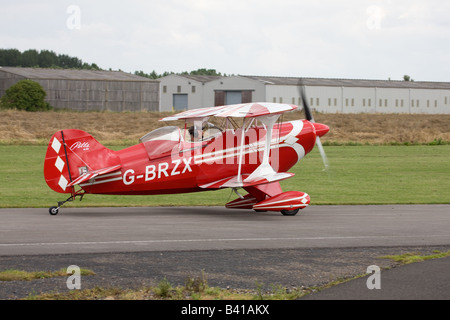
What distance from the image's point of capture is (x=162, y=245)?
44.9 ft

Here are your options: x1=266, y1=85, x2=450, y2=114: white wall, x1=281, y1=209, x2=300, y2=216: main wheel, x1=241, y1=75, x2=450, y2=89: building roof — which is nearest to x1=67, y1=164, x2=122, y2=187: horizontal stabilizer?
x1=281, y1=209, x2=300, y2=216: main wheel

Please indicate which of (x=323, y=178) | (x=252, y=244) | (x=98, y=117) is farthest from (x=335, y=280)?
(x=98, y=117)

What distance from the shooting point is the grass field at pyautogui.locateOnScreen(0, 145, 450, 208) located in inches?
925

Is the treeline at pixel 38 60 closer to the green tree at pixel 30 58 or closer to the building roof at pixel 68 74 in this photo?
the green tree at pixel 30 58

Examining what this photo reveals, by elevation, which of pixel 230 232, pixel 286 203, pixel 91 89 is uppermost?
pixel 91 89

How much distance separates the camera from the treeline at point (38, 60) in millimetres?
130500

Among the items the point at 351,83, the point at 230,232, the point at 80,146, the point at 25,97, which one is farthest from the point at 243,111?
the point at 351,83

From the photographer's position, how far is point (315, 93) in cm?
8569

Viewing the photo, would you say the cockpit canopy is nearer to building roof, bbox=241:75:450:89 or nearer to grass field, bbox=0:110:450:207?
grass field, bbox=0:110:450:207

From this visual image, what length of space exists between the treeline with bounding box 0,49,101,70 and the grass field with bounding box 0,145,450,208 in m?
87.0

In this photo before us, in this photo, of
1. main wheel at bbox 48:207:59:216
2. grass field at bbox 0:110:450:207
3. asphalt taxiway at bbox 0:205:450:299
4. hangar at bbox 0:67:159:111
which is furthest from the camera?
hangar at bbox 0:67:159:111

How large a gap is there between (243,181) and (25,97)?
58680mm

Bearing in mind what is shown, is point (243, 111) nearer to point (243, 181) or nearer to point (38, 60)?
point (243, 181)

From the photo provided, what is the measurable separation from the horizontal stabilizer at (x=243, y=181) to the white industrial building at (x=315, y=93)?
2509 inches
